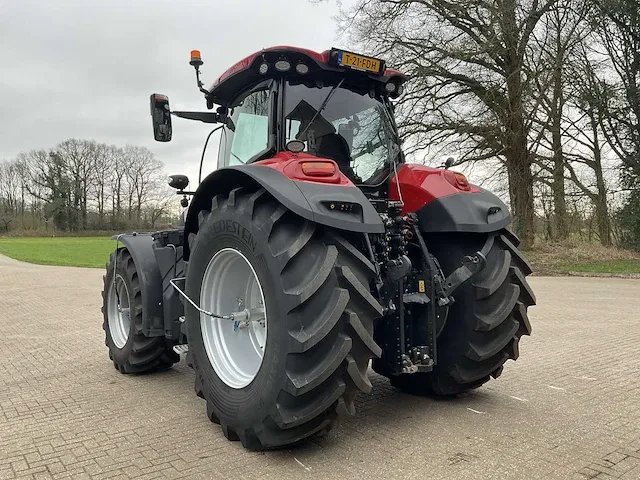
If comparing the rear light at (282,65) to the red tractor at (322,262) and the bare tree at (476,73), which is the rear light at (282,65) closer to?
the red tractor at (322,262)

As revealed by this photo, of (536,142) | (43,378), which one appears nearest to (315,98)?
(43,378)

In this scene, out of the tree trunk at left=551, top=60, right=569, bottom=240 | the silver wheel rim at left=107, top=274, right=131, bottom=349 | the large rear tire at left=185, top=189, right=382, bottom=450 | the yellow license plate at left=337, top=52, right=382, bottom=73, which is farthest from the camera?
the tree trunk at left=551, top=60, right=569, bottom=240

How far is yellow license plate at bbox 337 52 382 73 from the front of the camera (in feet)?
12.2

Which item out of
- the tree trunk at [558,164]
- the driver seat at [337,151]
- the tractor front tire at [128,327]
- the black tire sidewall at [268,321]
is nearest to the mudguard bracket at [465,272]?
the driver seat at [337,151]

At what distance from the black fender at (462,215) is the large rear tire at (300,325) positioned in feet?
3.16

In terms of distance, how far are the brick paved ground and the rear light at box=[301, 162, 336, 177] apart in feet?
5.20

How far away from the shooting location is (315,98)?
12.5ft

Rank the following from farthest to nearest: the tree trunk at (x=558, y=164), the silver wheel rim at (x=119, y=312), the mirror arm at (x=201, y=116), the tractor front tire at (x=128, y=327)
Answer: the tree trunk at (x=558, y=164) → the silver wheel rim at (x=119, y=312) → the tractor front tire at (x=128, y=327) → the mirror arm at (x=201, y=116)

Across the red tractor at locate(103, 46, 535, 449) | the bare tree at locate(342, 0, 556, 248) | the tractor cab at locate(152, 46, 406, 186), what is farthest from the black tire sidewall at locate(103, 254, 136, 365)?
the bare tree at locate(342, 0, 556, 248)

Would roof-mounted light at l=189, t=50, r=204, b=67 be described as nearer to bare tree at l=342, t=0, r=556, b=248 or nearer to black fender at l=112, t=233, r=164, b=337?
black fender at l=112, t=233, r=164, b=337

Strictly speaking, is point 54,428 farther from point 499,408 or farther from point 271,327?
point 499,408

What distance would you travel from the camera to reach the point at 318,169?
10.4ft

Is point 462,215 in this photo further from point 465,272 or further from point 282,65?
point 282,65

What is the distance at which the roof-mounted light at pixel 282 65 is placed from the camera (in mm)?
3641
